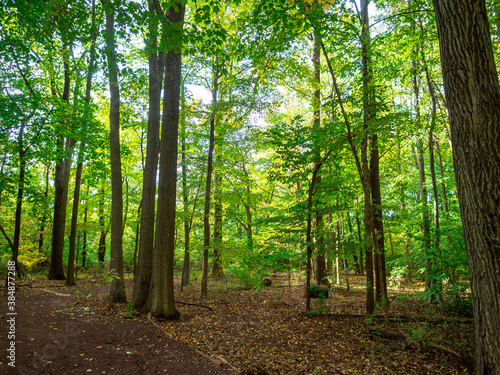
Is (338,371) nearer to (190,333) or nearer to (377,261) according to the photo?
(377,261)

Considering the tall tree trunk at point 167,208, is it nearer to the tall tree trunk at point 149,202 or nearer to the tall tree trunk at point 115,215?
the tall tree trunk at point 149,202

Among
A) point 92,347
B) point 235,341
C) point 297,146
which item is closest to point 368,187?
point 297,146

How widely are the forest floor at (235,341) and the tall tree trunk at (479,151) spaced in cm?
173

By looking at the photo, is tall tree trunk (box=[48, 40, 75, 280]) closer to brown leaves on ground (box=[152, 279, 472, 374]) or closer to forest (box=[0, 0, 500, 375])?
forest (box=[0, 0, 500, 375])

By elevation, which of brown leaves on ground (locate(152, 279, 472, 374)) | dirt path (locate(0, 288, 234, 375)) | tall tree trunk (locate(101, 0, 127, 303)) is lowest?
brown leaves on ground (locate(152, 279, 472, 374))

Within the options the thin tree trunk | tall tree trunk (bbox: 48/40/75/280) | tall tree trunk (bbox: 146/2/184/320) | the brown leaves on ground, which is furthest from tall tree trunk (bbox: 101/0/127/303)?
the thin tree trunk

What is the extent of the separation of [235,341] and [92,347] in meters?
2.54

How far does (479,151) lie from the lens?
2.87 metres

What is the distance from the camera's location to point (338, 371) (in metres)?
4.15

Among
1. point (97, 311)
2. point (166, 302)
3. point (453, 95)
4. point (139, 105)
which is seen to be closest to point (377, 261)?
point (453, 95)

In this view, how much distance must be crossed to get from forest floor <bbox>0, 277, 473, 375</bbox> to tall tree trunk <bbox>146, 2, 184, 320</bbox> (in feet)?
1.59

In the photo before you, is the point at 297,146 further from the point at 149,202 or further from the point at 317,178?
the point at 149,202

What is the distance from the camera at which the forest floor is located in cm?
403

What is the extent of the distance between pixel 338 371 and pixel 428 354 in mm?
1631
